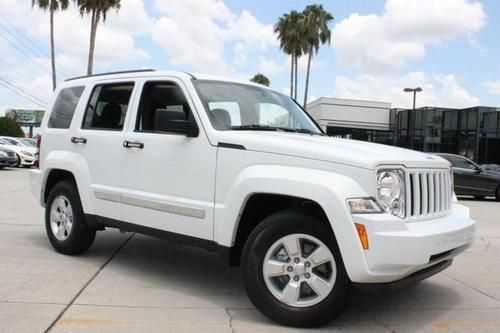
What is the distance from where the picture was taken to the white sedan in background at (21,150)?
24625 millimetres

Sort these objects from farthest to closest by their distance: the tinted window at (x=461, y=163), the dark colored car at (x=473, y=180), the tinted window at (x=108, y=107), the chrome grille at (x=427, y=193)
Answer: the tinted window at (x=461, y=163)
the dark colored car at (x=473, y=180)
the tinted window at (x=108, y=107)
the chrome grille at (x=427, y=193)

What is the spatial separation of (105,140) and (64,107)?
1156 millimetres

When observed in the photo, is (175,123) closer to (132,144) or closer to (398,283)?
(132,144)

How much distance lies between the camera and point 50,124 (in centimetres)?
656

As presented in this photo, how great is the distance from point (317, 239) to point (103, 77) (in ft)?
11.0

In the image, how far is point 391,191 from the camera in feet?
12.9

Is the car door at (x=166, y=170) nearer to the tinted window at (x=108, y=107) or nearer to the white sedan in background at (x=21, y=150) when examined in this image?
the tinted window at (x=108, y=107)

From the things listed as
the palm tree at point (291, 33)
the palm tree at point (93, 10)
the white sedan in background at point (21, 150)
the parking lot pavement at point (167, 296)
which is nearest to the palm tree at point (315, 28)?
the palm tree at point (291, 33)

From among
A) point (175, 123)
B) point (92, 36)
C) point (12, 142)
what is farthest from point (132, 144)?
point (92, 36)

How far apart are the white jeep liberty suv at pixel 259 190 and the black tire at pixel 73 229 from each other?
0.06 feet

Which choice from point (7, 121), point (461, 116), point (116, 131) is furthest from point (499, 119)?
point (7, 121)

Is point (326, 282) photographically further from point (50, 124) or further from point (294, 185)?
point (50, 124)

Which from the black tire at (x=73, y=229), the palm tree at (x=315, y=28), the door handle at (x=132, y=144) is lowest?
the black tire at (x=73, y=229)

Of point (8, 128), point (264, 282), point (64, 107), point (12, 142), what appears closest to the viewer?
point (264, 282)
